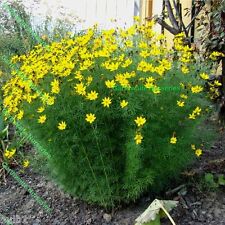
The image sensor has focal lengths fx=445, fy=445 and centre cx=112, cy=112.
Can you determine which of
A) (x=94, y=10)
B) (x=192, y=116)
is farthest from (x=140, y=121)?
(x=94, y=10)

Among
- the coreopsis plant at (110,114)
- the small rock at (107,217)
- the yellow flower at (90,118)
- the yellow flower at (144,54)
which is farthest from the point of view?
the small rock at (107,217)

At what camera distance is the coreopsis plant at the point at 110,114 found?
229 centimetres

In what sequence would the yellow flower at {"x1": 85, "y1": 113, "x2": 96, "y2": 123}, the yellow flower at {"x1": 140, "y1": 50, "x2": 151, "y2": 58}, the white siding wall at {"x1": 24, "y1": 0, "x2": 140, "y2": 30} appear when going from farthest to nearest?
the white siding wall at {"x1": 24, "y1": 0, "x2": 140, "y2": 30}, the yellow flower at {"x1": 140, "y1": 50, "x2": 151, "y2": 58}, the yellow flower at {"x1": 85, "y1": 113, "x2": 96, "y2": 123}

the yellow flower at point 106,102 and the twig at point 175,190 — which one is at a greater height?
the yellow flower at point 106,102

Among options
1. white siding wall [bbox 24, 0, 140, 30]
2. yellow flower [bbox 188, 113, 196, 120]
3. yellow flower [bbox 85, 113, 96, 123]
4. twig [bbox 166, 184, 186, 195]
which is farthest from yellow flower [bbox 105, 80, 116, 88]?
white siding wall [bbox 24, 0, 140, 30]

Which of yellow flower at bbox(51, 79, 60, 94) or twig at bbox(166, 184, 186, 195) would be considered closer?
yellow flower at bbox(51, 79, 60, 94)

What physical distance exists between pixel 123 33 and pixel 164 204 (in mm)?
998

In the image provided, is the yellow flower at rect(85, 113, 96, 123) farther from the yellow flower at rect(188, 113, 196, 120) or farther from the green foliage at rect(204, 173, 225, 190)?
the green foliage at rect(204, 173, 225, 190)

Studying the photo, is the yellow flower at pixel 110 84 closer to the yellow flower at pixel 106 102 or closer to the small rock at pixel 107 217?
the yellow flower at pixel 106 102

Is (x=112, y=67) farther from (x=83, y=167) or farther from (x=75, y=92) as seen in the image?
(x=83, y=167)

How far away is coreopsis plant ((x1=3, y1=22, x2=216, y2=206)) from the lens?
2293mm

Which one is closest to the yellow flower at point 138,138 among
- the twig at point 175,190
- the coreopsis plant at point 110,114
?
the coreopsis plant at point 110,114

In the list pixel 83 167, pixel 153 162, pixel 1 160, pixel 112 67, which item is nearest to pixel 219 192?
pixel 153 162

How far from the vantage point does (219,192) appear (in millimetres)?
2648
